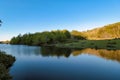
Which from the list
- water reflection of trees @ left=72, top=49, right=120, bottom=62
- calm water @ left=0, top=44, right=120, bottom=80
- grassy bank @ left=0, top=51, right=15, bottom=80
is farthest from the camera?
water reflection of trees @ left=72, top=49, right=120, bottom=62

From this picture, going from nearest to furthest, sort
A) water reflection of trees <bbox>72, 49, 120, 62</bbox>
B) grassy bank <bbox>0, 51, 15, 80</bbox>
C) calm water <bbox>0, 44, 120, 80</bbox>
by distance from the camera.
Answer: grassy bank <bbox>0, 51, 15, 80</bbox>, calm water <bbox>0, 44, 120, 80</bbox>, water reflection of trees <bbox>72, 49, 120, 62</bbox>

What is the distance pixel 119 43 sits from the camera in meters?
118

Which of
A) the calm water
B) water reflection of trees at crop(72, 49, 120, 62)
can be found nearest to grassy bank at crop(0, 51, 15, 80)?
the calm water

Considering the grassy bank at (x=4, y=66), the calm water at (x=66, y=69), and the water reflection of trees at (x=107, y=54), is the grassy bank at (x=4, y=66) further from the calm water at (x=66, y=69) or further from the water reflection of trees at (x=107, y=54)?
the water reflection of trees at (x=107, y=54)

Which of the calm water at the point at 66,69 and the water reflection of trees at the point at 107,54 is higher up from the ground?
the water reflection of trees at the point at 107,54

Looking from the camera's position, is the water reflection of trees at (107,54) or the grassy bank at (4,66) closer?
the grassy bank at (4,66)

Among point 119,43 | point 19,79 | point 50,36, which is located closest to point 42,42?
point 50,36

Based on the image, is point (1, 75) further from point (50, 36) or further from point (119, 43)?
point (50, 36)

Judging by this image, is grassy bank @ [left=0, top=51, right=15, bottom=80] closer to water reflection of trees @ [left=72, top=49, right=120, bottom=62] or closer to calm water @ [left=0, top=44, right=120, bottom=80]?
calm water @ [left=0, top=44, right=120, bottom=80]

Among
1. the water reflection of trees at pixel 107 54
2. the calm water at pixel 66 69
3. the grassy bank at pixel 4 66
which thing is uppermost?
the grassy bank at pixel 4 66

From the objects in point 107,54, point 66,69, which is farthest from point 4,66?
point 107,54

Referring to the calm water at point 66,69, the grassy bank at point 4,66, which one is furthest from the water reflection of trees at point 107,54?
the grassy bank at point 4,66

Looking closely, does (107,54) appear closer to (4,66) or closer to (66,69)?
(66,69)

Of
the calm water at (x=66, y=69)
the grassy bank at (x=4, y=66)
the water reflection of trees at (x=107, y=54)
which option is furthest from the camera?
the water reflection of trees at (x=107, y=54)
